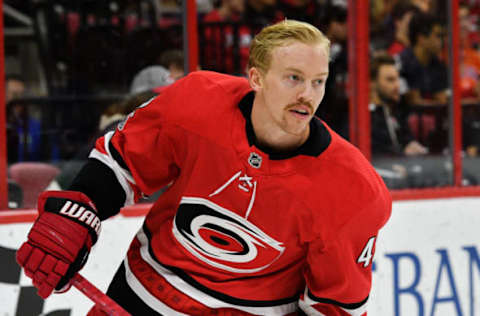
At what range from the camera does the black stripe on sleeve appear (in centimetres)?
179

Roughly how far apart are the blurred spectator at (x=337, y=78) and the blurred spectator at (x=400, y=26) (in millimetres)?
248

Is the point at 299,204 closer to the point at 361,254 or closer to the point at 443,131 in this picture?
the point at 361,254

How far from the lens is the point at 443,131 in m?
3.57

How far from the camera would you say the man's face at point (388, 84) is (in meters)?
3.41

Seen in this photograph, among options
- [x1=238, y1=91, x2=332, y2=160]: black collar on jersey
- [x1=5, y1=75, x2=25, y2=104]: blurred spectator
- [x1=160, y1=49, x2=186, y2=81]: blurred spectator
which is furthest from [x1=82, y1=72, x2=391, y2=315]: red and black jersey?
[x1=160, y1=49, x2=186, y2=81]: blurred spectator

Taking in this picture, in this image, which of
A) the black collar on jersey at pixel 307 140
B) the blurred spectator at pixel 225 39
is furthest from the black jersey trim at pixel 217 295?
the blurred spectator at pixel 225 39

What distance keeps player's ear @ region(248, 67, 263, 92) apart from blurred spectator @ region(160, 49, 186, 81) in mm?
1342

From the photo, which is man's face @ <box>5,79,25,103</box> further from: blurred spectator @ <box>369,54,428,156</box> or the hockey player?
blurred spectator @ <box>369,54,428,156</box>

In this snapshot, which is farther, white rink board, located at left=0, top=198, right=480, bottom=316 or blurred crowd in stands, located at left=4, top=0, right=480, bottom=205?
white rink board, located at left=0, top=198, right=480, bottom=316

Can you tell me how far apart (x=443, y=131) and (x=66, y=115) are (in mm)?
1903

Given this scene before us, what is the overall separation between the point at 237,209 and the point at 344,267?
1.00ft

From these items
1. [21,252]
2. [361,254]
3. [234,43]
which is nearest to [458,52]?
[234,43]

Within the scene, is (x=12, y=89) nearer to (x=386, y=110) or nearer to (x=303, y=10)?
(x=303, y=10)

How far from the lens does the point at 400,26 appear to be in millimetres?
3395
